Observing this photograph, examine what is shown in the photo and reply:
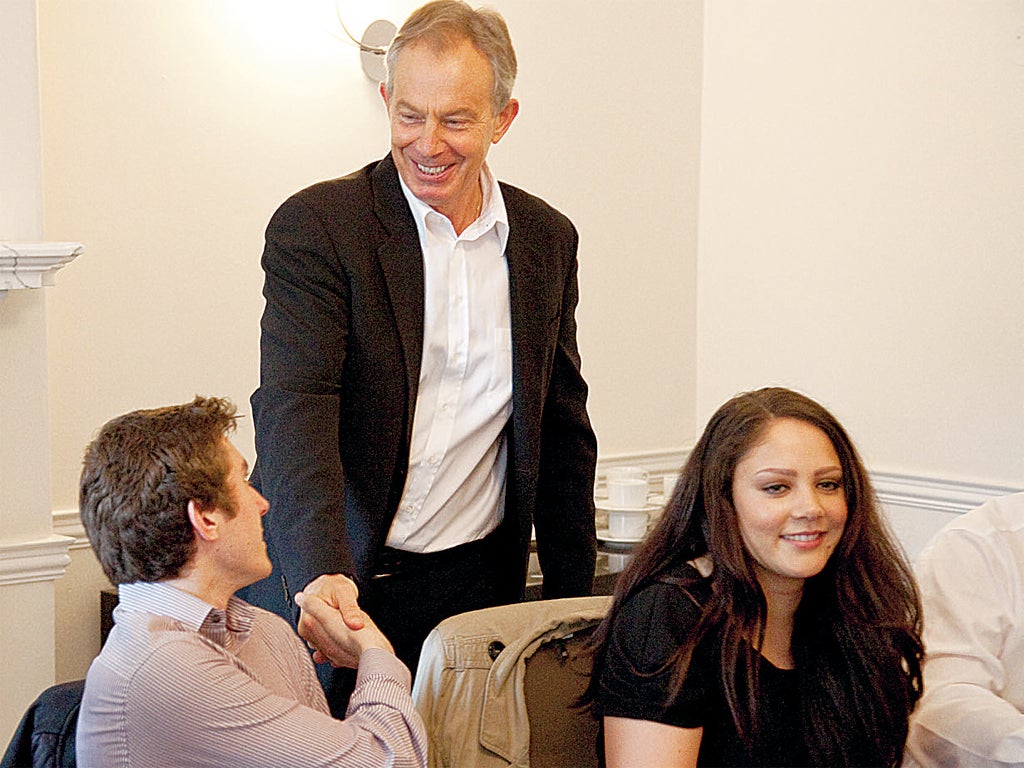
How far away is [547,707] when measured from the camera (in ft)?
5.53

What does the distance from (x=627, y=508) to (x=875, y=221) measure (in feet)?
3.25

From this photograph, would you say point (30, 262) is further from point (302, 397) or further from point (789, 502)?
point (789, 502)

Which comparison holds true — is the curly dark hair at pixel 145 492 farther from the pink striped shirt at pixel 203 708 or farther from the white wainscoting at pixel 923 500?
the white wainscoting at pixel 923 500

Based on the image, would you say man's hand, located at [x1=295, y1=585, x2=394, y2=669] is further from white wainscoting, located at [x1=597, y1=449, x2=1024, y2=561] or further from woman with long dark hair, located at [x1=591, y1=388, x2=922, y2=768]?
white wainscoting, located at [x1=597, y1=449, x2=1024, y2=561]

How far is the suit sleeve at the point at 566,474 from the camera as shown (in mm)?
2174

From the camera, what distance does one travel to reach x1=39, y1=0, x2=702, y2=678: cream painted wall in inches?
109

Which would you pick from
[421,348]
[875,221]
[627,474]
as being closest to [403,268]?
[421,348]

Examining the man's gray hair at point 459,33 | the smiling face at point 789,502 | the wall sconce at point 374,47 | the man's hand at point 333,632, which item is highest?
the wall sconce at point 374,47

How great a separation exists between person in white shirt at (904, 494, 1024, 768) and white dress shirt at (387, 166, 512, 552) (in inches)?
26.9

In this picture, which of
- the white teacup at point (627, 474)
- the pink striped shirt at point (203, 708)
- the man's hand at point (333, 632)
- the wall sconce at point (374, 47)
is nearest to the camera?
the pink striped shirt at point (203, 708)

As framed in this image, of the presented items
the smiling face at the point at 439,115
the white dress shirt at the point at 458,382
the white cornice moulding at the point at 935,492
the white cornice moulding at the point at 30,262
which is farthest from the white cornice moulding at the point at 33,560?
the white cornice moulding at the point at 935,492

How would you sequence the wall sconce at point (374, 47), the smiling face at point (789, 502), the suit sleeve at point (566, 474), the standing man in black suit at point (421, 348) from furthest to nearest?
the wall sconce at point (374, 47) → the suit sleeve at point (566, 474) → the standing man in black suit at point (421, 348) → the smiling face at point (789, 502)

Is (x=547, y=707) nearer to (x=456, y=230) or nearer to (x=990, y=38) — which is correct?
(x=456, y=230)

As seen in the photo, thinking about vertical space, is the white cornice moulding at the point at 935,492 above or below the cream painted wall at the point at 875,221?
below
